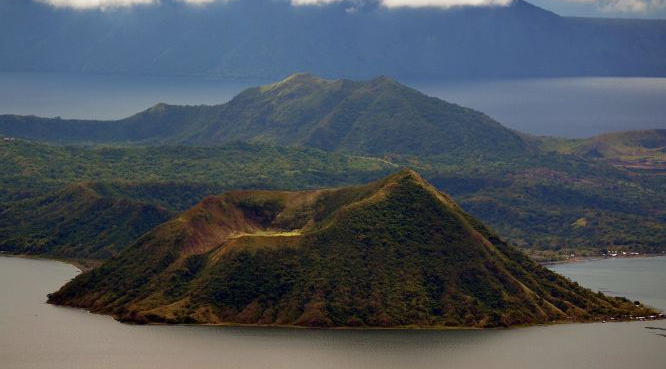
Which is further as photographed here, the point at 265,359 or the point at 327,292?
the point at 327,292

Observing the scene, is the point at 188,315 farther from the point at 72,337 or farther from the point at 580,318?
the point at 580,318

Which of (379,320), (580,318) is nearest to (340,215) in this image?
(379,320)

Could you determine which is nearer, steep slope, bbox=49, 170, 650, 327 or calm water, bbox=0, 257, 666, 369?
calm water, bbox=0, 257, 666, 369

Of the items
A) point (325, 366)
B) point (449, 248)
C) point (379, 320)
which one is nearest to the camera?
point (325, 366)

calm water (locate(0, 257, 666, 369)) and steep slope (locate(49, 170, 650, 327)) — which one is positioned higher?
steep slope (locate(49, 170, 650, 327))

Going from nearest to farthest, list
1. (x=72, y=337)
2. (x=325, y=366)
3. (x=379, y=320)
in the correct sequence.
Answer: (x=325, y=366)
(x=72, y=337)
(x=379, y=320)
